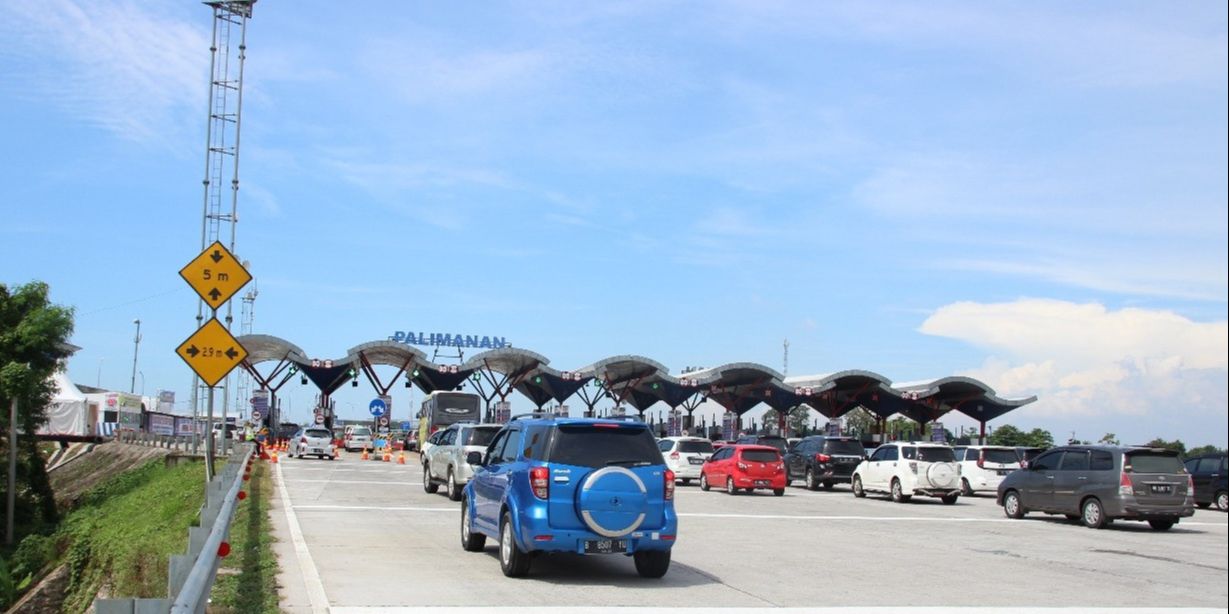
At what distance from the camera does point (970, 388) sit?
195 ft

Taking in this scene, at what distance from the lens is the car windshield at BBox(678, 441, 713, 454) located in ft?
119

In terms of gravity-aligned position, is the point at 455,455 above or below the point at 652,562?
above

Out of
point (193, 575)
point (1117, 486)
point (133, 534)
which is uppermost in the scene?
point (193, 575)

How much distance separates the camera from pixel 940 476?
2964 cm

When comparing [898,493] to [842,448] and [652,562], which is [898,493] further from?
[652,562]

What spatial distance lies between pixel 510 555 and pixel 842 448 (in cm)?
2501

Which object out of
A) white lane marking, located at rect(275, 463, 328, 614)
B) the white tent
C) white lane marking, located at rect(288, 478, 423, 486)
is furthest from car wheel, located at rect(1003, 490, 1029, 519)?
the white tent

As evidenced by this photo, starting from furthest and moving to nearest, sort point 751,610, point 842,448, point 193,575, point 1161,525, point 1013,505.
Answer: point 842,448
point 1013,505
point 1161,525
point 751,610
point 193,575

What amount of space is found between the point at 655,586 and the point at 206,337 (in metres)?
10.9

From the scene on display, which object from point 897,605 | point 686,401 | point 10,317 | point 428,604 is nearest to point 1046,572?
point 897,605

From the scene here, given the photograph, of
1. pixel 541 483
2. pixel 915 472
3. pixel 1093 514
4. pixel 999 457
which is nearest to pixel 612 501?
pixel 541 483

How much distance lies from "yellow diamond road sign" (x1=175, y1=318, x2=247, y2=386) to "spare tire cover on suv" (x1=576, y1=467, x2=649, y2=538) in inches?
386

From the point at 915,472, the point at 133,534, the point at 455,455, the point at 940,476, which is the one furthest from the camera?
the point at 915,472

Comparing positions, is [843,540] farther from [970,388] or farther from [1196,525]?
[970,388]
